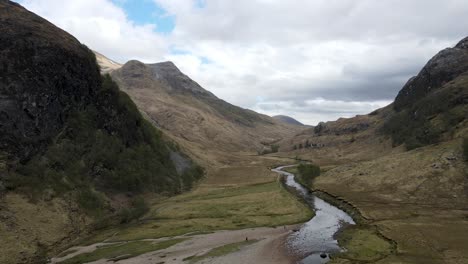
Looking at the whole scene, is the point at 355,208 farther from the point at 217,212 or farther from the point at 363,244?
the point at 217,212

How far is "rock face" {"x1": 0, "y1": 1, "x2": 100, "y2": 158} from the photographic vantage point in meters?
103

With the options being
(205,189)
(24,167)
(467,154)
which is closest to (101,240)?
(24,167)

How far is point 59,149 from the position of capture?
4387 inches

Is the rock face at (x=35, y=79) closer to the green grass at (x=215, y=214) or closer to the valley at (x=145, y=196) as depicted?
the valley at (x=145, y=196)

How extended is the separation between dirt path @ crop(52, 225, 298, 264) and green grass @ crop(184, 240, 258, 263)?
1.13 m

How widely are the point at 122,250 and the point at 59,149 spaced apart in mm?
50344

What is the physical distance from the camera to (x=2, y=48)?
11081 cm

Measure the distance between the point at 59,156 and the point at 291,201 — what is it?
237ft

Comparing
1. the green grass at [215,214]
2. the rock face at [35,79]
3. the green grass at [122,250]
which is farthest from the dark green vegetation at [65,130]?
the green grass at [122,250]

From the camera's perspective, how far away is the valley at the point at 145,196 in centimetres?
7231

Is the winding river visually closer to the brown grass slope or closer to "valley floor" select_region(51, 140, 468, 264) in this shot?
"valley floor" select_region(51, 140, 468, 264)

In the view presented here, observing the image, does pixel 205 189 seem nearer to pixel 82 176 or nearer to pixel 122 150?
pixel 122 150

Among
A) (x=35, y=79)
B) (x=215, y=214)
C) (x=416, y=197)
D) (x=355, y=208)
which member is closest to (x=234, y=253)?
(x=215, y=214)

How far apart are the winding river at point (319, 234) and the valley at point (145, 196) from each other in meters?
0.41
